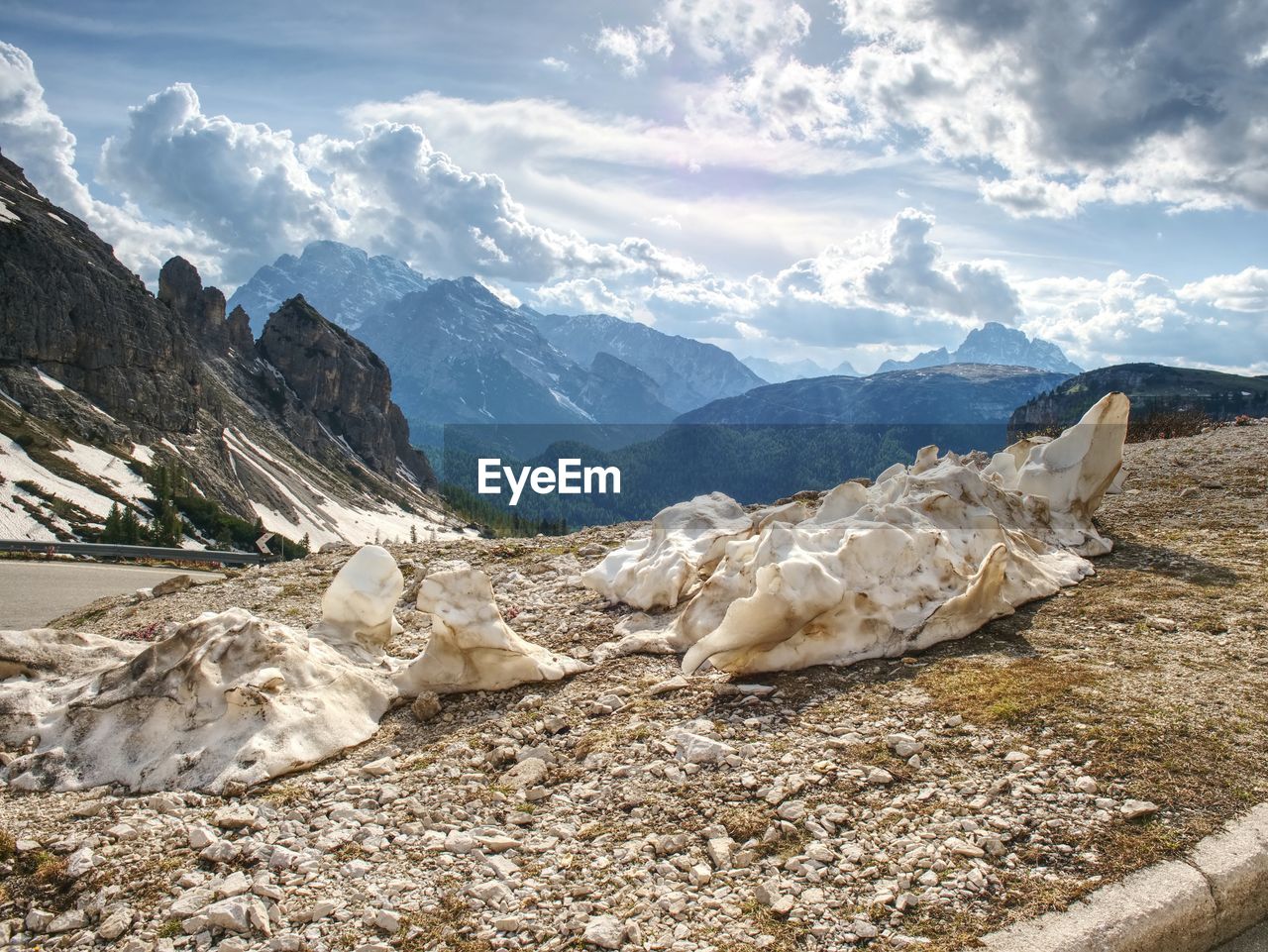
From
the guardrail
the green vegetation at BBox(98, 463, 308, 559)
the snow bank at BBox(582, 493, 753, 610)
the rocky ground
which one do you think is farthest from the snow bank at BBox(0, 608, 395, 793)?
the green vegetation at BBox(98, 463, 308, 559)

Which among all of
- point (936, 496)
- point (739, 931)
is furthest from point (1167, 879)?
point (936, 496)

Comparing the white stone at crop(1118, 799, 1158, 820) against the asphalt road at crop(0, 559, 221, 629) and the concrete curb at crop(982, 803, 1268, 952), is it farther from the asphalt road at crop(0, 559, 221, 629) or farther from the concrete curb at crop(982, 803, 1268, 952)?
the asphalt road at crop(0, 559, 221, 629)

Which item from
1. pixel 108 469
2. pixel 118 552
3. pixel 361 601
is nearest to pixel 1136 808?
pixel 361 601

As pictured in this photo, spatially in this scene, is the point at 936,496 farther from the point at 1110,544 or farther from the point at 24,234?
the point at 24,234

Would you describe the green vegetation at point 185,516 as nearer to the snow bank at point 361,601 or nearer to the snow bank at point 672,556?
the snow bank at point 672,556

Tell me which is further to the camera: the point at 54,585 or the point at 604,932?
the point at 54,585

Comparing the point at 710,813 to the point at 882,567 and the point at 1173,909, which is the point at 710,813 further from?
the point at 882,567
